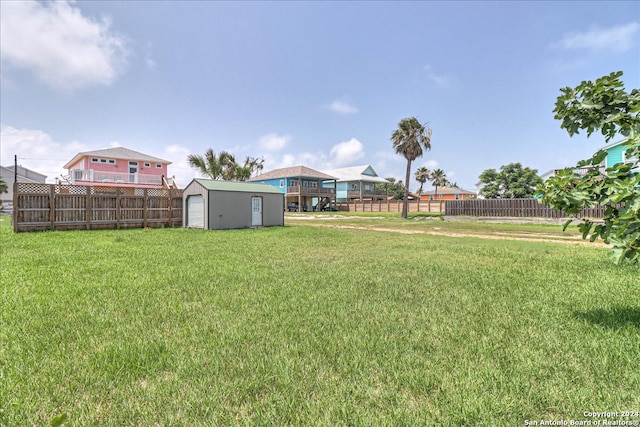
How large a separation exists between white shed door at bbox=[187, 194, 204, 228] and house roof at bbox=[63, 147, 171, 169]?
20064mm

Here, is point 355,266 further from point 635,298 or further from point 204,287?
point 635,298

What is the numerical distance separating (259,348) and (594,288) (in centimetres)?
520

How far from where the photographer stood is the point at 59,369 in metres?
2.24

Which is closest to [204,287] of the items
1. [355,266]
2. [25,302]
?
[25,302]

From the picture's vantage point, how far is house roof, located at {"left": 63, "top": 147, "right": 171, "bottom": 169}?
2877cm

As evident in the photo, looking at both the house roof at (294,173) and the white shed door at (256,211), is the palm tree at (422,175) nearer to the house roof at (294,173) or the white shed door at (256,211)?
the house roof at (294,173)

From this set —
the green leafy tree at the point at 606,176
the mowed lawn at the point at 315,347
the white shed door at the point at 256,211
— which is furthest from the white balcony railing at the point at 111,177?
the green leafy tree at the point at 606,176

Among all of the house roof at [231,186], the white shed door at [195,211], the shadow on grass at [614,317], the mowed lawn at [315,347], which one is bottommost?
the mowed lawn at [315,347]

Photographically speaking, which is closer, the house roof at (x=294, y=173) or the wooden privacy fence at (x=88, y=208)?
the wooden privacy fence at (x=88, y=208)

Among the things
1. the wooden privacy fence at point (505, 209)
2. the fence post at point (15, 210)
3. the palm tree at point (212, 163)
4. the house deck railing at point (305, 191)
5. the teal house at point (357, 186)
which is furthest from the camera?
the teal house at point (357, 186)

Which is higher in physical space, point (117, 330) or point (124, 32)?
point (124, 32)

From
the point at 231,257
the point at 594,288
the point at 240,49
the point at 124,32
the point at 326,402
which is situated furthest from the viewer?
the point at 240,49

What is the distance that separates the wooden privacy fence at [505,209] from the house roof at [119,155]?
30.8 m

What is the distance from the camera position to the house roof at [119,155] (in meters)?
28.8
